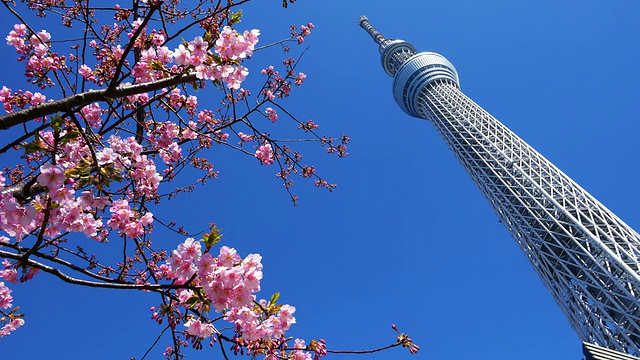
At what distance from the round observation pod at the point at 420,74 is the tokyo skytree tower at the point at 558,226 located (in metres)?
4.07

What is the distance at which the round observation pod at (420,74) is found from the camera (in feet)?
146

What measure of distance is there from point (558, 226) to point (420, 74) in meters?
25.1

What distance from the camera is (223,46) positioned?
2.71 meters

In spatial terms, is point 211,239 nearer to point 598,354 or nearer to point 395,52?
point 598,354

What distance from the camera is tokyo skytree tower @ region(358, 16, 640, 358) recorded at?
2009 centimetres

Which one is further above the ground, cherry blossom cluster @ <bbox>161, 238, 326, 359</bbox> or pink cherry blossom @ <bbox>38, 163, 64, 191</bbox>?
pink cherry blossom @ <bbox>38, 163, 64, 191</bbox>

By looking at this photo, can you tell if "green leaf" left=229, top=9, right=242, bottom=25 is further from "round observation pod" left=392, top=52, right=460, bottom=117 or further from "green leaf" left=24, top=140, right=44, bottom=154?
"round observation pod" left=392, top=52, right=460, bottom=117

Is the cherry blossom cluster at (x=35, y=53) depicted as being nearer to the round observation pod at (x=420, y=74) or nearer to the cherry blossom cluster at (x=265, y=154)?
the cherry blossom cluster at (x=265, y=154)

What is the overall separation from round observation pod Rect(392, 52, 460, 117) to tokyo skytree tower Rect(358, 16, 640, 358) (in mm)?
4072

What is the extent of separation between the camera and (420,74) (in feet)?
147

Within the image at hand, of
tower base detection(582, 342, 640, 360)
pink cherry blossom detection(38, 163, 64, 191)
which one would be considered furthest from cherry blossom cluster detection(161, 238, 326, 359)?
tower base detection(582, 342, 640, 360)

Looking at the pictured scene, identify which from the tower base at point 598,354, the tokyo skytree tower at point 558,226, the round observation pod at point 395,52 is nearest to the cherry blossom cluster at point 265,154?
the tower base at point 598,354

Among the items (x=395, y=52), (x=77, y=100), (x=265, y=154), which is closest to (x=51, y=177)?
(x=77, y=100)

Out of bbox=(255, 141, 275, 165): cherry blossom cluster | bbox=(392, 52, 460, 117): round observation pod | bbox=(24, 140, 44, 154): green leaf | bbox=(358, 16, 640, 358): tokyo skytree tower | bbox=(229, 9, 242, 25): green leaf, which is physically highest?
bbox=(392, 52, 460, 117): round observation pod
